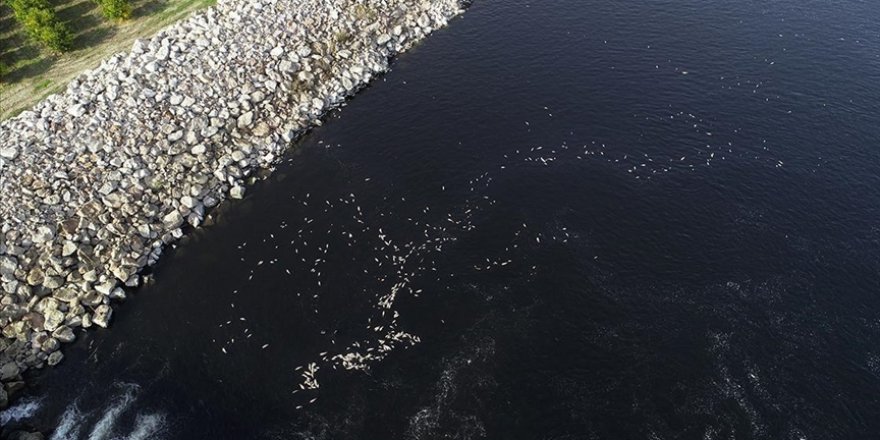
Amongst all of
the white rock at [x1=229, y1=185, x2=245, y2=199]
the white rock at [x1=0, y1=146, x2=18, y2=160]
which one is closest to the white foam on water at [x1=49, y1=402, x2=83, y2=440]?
the white rock at [x1=229, y1=185, x2=245, y2=199]

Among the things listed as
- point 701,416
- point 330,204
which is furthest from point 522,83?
point 701,416

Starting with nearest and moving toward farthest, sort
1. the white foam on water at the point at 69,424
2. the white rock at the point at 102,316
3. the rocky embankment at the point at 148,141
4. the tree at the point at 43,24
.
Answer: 1. the white foam on water at the point at 69,424
2. the white rock at the point at 102,316
3. the rocky embankment at the point at 148,141
4. the tree at the point at 43,24

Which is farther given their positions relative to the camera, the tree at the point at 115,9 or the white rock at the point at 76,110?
the tree at the point at 115,9

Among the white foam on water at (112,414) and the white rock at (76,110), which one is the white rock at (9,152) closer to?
the white rock at (76,110)

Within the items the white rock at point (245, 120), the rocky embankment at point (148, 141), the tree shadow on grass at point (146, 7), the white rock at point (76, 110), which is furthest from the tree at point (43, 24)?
the white rock at point (245, 120)

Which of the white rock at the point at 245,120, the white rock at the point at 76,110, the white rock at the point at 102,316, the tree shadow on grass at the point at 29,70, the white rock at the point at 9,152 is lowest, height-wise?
the white rock at the point at 102,316

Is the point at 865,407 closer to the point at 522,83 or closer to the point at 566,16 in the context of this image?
the point at 522,83
